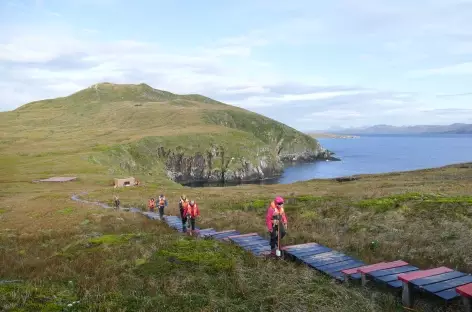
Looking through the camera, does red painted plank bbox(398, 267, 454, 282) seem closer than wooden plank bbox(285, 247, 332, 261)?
Yes

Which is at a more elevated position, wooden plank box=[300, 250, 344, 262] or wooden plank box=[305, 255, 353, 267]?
wooden plank box=[300, 250, 344, 262]

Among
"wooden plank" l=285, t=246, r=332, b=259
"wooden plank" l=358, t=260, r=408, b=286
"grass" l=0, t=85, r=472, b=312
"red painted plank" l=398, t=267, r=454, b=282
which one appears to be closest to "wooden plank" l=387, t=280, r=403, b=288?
"red painted plank" l=398, t=267, r=454, b=282

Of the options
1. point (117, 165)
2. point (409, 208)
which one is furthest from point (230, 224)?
point (117, 165)

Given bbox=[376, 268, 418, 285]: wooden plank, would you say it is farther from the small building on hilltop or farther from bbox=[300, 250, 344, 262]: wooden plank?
the small building on hilltop

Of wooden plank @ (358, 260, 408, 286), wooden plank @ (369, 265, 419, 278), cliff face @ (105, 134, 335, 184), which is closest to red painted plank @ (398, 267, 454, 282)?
wooden plank @ (369, 265, 419, 278)

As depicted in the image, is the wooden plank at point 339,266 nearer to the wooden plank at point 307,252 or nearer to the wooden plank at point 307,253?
the wooden plank at point 307,253

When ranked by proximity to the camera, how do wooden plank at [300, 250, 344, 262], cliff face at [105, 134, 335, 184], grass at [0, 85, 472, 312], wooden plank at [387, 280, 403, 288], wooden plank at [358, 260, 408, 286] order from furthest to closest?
cliff face at [105, 134, 335, 184], wooden plank at [300, 250, 344, 262], wooden plank at [358, 260, 408, 286], wooden plank at [387, 280, 403, 288], grass at [0, 85, 472, 312]

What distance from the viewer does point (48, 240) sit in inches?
820

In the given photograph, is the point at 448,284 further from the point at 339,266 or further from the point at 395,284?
the point at 339,266

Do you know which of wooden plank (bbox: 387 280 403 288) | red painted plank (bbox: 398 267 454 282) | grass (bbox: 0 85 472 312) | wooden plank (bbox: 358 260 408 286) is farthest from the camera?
wooden plank (bbox: 358 260 408 286)

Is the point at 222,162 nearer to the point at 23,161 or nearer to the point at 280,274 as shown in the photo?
the point at 23,161

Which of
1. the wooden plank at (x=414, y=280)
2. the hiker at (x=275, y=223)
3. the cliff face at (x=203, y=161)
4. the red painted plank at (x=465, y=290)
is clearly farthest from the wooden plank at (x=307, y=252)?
the cliff face at (x=203, y=161)

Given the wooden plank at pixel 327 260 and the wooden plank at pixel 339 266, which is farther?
the wooden plank at pixel 327 260

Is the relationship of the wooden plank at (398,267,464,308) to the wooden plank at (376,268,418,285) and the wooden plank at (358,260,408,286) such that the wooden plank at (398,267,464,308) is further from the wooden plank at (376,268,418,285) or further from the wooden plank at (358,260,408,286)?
the wooden plank at (358,260,408,286)
